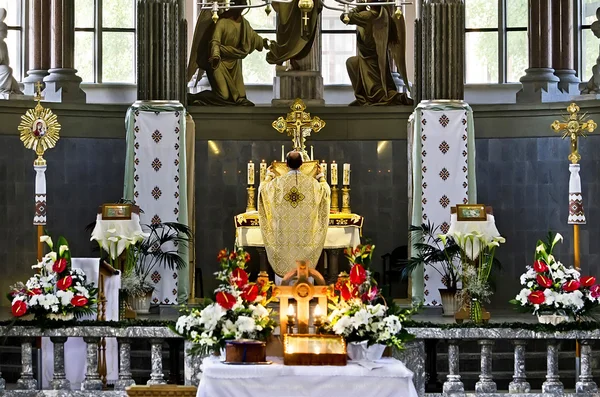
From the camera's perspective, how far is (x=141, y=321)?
13.5 meters

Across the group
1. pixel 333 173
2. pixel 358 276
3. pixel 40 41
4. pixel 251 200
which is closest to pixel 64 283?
pixel 358 276

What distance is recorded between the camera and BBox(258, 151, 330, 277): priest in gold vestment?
20203 mm

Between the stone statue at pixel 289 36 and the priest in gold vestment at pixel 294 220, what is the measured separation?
348 cm

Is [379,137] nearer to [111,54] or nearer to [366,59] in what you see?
[366,59]

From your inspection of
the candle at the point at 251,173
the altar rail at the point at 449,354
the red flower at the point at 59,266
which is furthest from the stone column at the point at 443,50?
the red flower at the point at 59,266

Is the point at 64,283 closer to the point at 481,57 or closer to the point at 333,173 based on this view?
the point at 333,173

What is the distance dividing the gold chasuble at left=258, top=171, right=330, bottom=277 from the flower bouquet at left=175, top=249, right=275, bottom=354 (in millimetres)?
7981

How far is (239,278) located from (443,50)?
1003cm

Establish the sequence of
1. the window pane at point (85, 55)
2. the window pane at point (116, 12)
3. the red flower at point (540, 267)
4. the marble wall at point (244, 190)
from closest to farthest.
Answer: the red flower at point (540, 267) < the marble wall at point (244, 190) < the window pane at point (85, 55) < the window pane at point (116, 12)

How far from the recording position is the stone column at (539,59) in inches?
906

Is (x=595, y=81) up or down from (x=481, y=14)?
down

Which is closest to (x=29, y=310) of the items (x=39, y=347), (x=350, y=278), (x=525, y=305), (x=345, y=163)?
(x=39, y=347)

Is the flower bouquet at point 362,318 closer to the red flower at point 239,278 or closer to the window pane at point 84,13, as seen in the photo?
the red flower at point 239,278

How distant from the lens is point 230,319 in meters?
11.9
